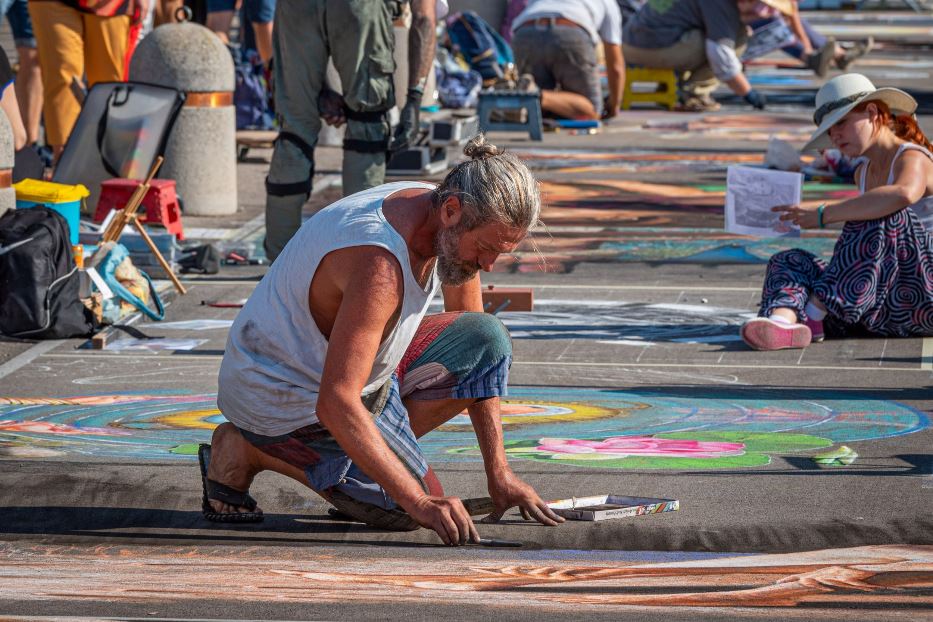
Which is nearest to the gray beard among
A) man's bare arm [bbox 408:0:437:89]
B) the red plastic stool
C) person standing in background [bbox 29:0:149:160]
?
man's bare arm [bbox 408:0:437:89]

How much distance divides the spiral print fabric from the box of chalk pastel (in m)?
2.45

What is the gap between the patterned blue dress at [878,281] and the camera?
6379 millimetres

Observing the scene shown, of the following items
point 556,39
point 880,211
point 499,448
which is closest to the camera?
point 499,448

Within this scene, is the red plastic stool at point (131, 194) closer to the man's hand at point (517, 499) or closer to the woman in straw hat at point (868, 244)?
the woman in straw hat at point (868, 244)

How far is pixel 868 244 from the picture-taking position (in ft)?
21.0

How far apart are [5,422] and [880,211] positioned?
3331 millimetres

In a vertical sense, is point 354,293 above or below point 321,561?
above

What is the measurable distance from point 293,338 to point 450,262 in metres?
0.48

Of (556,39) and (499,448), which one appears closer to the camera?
(499,448)

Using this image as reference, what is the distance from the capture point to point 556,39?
1383cm

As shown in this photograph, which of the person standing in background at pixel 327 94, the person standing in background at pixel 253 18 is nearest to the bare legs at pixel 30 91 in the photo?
the person standing in background at pixel 253 18

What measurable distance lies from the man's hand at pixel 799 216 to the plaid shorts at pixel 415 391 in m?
2.64

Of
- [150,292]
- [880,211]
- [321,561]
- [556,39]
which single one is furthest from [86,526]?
[556,39]

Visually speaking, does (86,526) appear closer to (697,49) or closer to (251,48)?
(251,48)
